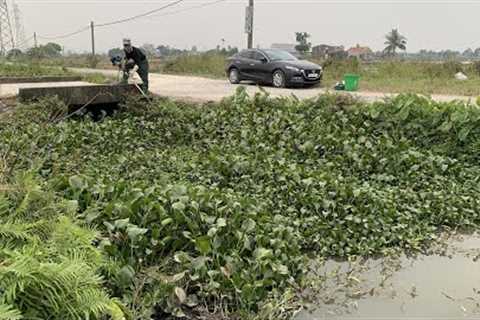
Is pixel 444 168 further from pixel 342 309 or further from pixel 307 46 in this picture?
pixel 307 46

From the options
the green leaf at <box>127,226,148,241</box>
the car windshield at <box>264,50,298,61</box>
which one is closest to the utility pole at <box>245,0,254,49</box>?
the car windshield at <box>264,50,298,61</box>

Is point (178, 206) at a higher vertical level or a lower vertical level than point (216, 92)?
lower

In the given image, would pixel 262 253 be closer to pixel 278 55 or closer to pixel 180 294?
pixel 180 294

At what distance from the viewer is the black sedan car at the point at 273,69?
1582 centimetres

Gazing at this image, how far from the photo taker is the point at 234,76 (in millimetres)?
17938

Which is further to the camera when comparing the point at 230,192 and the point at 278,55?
the point at 278,55

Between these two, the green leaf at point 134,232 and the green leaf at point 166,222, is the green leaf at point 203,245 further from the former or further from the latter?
the green leaf at point 134,232

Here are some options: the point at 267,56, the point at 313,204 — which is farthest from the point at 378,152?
the point at 267,56

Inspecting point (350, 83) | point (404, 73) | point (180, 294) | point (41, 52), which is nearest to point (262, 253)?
point (180, 294)

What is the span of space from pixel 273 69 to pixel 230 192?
11.8 m

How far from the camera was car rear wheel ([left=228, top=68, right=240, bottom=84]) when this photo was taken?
58.5 feet

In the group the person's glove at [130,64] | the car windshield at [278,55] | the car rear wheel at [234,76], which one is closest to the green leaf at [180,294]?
the person's glove at [130,64]

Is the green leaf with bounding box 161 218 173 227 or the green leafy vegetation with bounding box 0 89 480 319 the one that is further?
the green leaf with bounding box 161 218 173 227

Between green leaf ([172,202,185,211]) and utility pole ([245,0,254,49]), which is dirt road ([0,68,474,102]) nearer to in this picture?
utility pole ([245,0,254,49])
